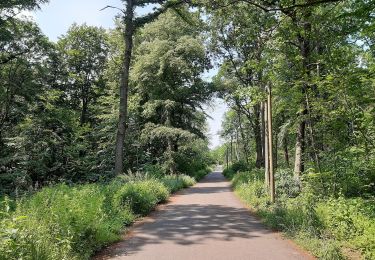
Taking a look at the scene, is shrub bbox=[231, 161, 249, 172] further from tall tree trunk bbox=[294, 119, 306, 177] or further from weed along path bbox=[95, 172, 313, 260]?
weed along path bbox=[95, 172, 313, 260]

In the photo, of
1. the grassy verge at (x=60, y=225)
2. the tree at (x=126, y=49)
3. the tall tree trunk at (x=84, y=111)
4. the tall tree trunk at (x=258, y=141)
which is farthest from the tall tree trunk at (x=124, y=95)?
the tall tree trunk at (x=84, y=111)

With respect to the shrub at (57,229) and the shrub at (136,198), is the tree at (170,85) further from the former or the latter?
the shrub at (57,229)

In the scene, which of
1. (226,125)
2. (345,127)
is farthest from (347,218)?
(226,125)

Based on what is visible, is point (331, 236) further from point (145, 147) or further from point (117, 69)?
point (117, 69)

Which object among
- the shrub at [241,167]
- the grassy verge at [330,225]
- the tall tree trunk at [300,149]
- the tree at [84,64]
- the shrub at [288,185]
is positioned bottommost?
the grassy verge at [330,225]

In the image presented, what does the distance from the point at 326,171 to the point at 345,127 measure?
1780 millimetres

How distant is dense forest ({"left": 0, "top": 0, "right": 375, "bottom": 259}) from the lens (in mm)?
7953

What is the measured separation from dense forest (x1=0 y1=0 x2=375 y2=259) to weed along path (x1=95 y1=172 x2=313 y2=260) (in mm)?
517

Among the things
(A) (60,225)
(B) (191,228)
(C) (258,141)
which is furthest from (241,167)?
(A) (60,225)

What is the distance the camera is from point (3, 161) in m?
25.0

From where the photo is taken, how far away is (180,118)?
104 feet

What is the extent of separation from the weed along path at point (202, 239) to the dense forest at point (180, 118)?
20.4 inches

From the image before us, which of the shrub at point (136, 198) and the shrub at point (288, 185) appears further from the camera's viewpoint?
the shrub at point (288, 185)

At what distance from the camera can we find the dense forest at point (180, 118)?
795cm
